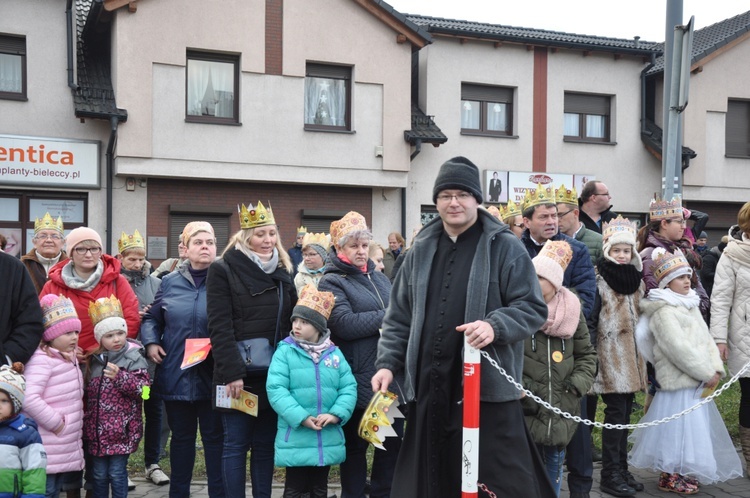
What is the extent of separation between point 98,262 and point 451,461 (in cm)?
322

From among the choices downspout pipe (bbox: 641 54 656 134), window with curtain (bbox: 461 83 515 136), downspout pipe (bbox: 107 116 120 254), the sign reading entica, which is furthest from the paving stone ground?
downspout pipe (bbox: 641 54 656 134)

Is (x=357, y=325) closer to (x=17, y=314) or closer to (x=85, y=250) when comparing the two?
(x=85, y=250)

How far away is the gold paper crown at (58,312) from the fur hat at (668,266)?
14.9 feet

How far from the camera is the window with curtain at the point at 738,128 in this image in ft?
76.5

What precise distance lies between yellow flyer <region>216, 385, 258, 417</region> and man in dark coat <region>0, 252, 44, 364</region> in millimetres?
1225

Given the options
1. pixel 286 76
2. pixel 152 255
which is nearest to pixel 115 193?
pixel 152 255

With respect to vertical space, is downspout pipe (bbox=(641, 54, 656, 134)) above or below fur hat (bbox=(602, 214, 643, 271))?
above

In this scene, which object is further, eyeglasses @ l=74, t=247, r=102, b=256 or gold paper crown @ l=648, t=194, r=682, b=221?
gold paper crown @ l=648, t=194, r=682, b=221

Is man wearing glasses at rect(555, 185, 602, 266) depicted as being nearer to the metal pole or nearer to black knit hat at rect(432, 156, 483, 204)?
black knit hat at rect(432, 156, 483, 204)

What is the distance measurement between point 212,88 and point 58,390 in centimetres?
1411

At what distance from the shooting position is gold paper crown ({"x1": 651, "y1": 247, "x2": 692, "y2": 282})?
6488 mm

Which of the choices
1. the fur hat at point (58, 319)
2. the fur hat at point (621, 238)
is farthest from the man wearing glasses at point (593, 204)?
the fur hat at point (58, 319)

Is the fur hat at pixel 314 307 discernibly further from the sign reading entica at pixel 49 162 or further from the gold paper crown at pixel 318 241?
the sign reading entica at pixel 49 162

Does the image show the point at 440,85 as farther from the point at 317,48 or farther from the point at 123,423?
the point at 123,423
